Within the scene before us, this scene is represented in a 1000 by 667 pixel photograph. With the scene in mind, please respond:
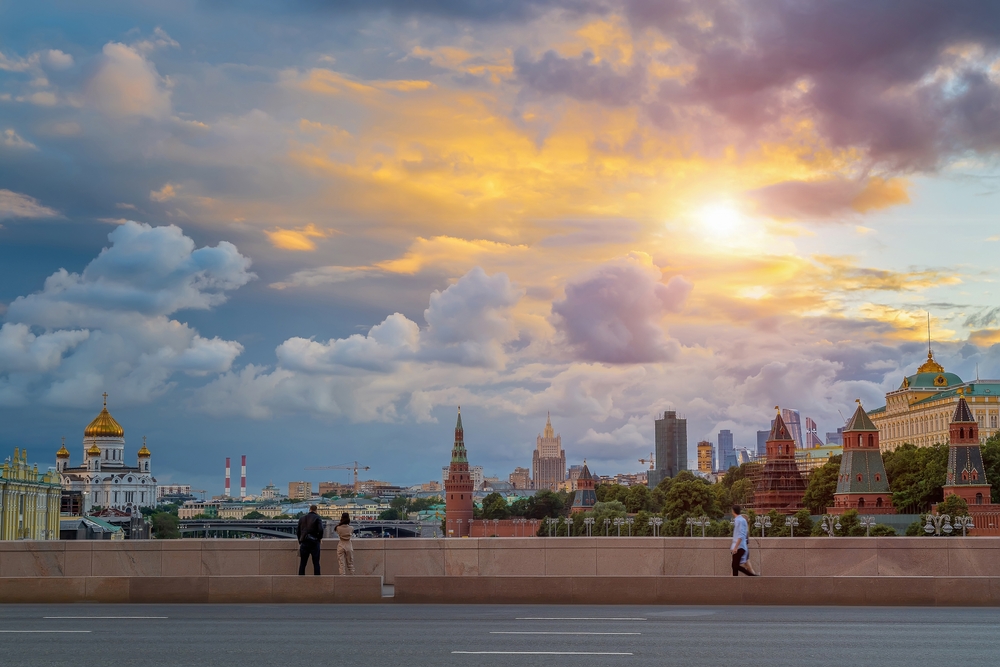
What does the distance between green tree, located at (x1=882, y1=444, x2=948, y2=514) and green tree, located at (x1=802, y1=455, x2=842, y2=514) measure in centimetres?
930

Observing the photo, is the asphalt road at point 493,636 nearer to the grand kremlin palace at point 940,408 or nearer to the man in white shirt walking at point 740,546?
the man in white shirt walking at point 740,546

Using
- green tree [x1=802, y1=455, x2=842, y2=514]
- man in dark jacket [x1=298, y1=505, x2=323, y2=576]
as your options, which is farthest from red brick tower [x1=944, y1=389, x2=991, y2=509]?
man in dark jacket [x1=298, y1=505, x2=323, y2=576]

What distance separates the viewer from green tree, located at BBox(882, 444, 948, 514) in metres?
138

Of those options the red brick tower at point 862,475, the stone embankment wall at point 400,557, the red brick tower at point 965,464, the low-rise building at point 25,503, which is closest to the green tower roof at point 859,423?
the red brick tower at point 862,475

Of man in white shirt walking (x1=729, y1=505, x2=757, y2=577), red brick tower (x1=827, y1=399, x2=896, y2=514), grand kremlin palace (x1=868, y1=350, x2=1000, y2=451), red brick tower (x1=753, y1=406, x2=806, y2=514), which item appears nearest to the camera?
man in white shirt walking (x1=729, y1=505, x2=757, y2=577)

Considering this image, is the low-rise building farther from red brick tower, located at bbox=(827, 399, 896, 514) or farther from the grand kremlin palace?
the grand kremlin palace

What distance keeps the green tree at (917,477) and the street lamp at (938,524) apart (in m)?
14.6

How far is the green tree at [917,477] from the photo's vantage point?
138 m

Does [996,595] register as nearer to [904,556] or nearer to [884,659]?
[904,556]

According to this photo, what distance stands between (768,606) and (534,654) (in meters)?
9.49

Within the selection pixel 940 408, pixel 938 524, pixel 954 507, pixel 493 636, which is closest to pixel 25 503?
pixel 938 524

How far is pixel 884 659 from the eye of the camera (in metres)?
15.2

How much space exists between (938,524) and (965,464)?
16.0m

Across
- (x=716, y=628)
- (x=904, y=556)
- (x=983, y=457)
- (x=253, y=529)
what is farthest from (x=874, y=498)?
(x=716, y=628)
